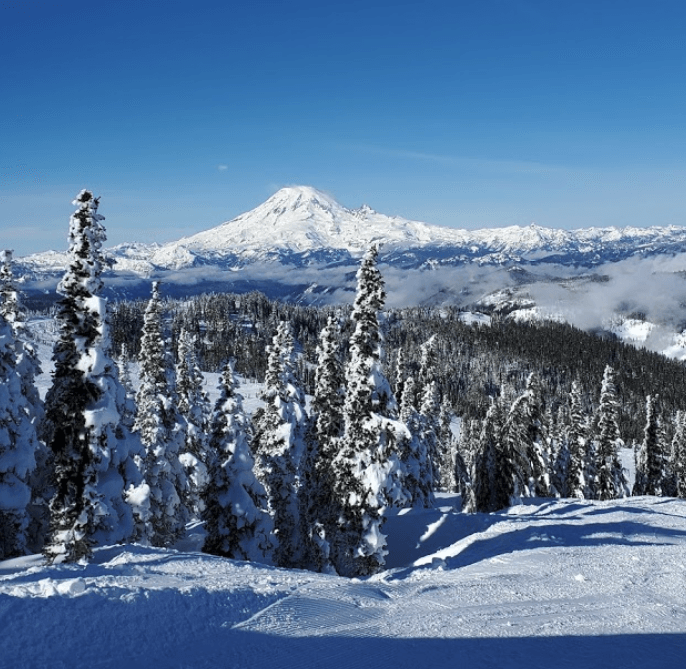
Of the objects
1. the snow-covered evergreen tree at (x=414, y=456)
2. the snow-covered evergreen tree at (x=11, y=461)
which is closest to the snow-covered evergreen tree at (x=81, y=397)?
the snow-covered evergreen tree at (x=11, y=461)

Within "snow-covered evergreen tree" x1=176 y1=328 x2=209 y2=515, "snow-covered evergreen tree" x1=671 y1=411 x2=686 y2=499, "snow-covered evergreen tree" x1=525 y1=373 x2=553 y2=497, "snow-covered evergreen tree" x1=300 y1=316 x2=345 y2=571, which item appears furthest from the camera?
"snow-covered evergreen tree" x1=671 y1=411 x2=686 y2=499

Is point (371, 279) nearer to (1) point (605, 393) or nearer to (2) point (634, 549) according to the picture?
(2) point (634, 549)

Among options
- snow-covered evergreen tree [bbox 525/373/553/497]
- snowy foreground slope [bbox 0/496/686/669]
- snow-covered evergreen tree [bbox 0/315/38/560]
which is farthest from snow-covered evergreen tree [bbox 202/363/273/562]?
snow-covered evergreen tree [bbox 525/373/553/497]

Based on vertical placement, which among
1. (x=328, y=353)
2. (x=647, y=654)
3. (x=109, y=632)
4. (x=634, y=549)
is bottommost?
(x=634, y=549)

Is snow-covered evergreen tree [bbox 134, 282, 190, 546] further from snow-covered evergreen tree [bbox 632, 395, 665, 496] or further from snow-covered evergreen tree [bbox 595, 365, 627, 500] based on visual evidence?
snow-covered evergreen tree [bbox 632, 395, 665, 496]

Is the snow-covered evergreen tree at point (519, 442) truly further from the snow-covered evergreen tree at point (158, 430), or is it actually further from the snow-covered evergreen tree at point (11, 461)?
the snow-covered evergreen tree at point (11, 461)

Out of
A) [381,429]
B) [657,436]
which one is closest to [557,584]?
[381,429]

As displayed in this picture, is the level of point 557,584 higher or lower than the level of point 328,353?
lower
